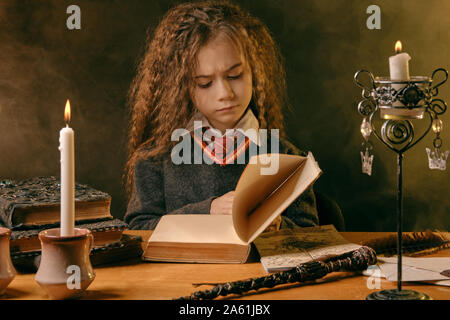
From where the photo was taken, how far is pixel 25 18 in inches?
96.6

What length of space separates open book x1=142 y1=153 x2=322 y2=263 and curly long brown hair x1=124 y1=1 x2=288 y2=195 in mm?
908

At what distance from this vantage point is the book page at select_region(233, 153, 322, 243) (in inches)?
44.0

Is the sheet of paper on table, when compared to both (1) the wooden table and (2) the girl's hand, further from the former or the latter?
(2) the girl's hand

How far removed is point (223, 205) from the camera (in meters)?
1.52

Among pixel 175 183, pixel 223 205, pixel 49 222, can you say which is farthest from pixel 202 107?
pixel 49 222

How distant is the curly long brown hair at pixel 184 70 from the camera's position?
2.01 meters

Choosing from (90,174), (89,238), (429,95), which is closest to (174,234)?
(89,238)

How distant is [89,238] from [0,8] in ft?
6.21

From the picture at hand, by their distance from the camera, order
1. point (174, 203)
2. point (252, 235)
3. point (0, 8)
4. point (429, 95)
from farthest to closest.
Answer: point (0, 8) < point (174, 203) < point (252, 235) < point (429, 95)

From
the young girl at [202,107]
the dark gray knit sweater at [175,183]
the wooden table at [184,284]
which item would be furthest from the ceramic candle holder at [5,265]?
the dark gray knit sweater at [175,183]

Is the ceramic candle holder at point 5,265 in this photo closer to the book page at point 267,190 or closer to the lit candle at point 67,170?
the lit candle at point 67,170

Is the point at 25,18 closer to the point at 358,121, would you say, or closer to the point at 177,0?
the point at 177,0

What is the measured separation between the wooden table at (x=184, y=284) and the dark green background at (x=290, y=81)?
1.44 metres

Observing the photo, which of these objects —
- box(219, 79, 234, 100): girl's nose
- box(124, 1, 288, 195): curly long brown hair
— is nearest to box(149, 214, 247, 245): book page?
box(219, 79, 234, 100): girl's nose
